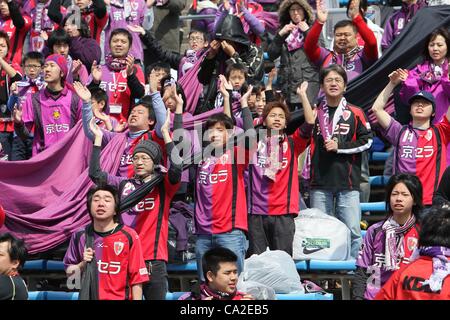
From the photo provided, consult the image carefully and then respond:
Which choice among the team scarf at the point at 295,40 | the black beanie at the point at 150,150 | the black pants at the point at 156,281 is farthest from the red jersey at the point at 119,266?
the team scarf at the point at 295,40

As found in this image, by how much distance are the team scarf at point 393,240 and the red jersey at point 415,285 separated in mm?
1993

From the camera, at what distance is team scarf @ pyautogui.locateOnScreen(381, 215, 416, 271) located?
8.78m

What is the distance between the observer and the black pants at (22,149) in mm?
12102

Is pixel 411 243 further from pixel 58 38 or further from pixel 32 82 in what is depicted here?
pixel 58 38

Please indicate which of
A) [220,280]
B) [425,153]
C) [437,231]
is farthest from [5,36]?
[437,231]

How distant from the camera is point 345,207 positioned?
415 inches

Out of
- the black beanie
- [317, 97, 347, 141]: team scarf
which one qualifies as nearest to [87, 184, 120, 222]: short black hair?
the black beanie

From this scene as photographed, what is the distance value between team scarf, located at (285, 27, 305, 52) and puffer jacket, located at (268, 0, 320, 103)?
0.03 m

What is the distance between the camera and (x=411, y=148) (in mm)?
10492

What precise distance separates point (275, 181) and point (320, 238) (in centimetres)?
60

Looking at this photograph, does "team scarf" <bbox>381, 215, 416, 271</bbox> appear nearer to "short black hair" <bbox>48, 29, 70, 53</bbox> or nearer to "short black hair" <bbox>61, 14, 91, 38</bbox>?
"short black hair" <bbox>48, 29, 70, 53</bbox>

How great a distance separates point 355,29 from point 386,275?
388 centimetres

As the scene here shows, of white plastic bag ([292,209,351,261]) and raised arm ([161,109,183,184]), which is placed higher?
raised arm ([161,109,183,184])

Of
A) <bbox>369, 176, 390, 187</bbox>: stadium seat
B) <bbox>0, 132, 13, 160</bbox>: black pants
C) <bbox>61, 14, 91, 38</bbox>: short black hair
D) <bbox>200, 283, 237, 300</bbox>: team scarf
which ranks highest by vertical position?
<bbox>61, 14, 91, 38</bbox>: short black hair
